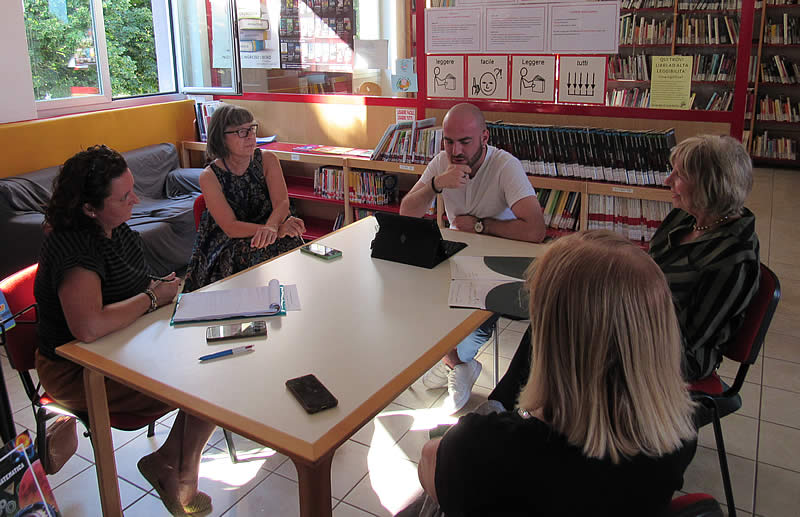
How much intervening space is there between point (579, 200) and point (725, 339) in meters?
1.80

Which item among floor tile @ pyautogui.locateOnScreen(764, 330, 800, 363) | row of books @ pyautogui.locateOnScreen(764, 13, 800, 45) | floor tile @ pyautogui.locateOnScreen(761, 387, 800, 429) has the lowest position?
floor tile @ pyautogui.locateOnScreen(761, 387, 800, 429)

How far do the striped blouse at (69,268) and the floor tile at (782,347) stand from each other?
126 inches

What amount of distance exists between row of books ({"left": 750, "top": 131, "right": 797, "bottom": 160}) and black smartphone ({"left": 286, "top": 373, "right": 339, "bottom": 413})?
8033 millimetres

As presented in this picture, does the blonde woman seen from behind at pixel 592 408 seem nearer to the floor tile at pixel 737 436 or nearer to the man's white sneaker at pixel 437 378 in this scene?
the floor tile at pixel 737 436

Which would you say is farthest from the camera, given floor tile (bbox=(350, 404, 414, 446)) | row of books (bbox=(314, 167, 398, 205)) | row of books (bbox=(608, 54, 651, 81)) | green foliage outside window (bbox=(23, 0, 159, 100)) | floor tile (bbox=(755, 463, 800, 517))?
green foliage outside window (bbox=(23, 0, 159, 100))

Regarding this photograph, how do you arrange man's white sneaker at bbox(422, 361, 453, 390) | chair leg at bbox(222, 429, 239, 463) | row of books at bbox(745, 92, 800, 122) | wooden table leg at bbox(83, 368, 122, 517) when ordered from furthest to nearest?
row of books at bbox(745, 92, 800, 122), man's white sneaker at bbox(422, 361, 453, 390), chair leg at bbox(222, 429, 239, 463), wooden table leg at bbox(83, 368, 122, 517)

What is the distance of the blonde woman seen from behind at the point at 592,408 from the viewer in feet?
3.52

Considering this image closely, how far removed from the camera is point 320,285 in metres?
2.34

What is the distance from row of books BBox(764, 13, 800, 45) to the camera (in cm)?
764

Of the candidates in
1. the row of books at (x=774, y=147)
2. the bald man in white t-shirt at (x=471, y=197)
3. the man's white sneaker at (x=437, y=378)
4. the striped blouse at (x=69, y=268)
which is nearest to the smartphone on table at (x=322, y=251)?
the bald man in white t-shirt at (x=471, y=197)

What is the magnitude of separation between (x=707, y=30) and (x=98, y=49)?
4.63 metres

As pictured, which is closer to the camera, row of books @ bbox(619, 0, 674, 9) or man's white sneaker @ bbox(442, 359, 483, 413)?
man's white sneaker @ bbox(442, 359, 483, 413)

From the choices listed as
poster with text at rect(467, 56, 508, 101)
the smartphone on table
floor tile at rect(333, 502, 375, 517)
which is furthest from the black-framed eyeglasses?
floor tile at rect(333, 502, 375, 517)

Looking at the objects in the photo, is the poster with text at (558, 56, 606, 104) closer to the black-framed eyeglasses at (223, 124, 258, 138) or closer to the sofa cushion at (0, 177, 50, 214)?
the black-framed eyeglasses at (223, 124, 258, 138)
